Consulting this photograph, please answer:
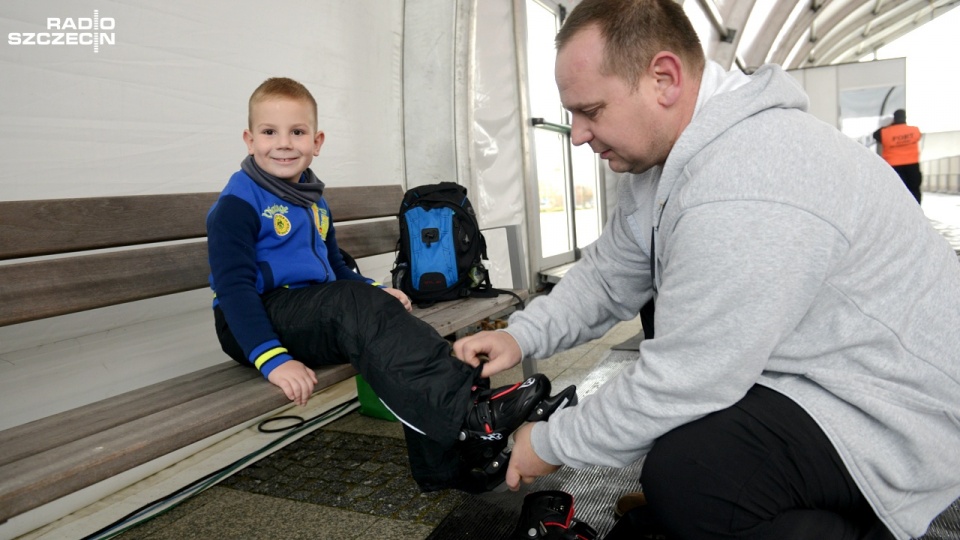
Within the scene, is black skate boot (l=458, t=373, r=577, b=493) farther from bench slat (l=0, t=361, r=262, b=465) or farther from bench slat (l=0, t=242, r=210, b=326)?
bench slat (l=0, t=242, r=210, b=326)

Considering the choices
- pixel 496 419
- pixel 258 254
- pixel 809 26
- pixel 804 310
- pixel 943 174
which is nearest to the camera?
pixel 804 310

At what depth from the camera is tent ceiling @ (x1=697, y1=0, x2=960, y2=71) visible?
13.0 m

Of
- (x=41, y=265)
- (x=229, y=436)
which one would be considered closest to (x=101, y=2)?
(x=41, y=265)

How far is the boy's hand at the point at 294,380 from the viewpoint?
1.67 meters

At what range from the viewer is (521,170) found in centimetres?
545

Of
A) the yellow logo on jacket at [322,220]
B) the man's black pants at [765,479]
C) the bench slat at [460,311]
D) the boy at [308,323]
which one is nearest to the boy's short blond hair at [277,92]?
the boy at [308,323]

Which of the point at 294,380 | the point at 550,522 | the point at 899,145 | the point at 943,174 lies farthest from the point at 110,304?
the point at 943,174

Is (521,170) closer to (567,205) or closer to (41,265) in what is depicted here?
(567,205)

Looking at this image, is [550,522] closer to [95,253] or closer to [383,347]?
[383,347]

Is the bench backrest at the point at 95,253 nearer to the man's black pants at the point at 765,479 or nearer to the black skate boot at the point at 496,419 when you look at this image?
the black skate boot at the point at 496,419

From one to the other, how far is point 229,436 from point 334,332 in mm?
1270

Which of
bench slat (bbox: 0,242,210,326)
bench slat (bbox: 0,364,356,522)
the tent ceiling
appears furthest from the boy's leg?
the tent ceiling

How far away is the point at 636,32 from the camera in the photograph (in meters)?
1.40

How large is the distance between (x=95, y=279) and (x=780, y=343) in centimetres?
183
